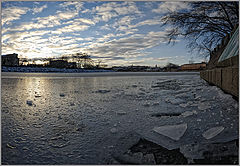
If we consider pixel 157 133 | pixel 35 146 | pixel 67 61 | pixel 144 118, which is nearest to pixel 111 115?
pixel 144 118

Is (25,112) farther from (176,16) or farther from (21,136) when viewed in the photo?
(176,16)

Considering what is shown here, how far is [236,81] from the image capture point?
64.8 inches

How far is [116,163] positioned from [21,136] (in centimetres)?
80

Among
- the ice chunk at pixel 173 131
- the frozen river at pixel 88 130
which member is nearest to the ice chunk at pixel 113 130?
the frozen river at pixel 88 130

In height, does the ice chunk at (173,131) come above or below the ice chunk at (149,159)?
above

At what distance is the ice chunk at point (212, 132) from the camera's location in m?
1.07

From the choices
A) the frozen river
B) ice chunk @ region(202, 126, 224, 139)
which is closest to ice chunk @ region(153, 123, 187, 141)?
the frozen river

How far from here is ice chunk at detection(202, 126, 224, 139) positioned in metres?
1.07

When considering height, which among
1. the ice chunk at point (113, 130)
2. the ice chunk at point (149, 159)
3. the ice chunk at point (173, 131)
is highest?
the ice chunk at point (173, 131)

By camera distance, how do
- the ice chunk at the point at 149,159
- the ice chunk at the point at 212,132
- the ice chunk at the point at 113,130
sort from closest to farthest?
the ice chunk at the point at 149,159
the ice chunk at the point at 212,132
the ice chunk at the point at 113,130

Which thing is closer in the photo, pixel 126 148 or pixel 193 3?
pixel 126 148

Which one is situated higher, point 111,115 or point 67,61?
point 67,61

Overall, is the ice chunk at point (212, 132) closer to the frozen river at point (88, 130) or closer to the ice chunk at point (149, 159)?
the frozen river at point (88, 130)

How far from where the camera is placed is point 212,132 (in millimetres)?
1104
